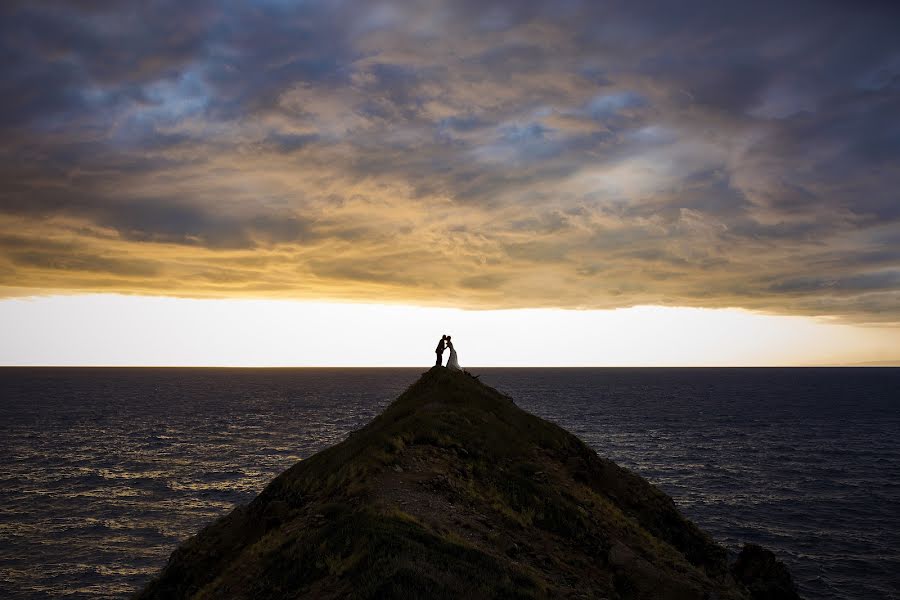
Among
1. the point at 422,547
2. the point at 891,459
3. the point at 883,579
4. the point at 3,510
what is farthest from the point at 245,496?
the point at 891,459

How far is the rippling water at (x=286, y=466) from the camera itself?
1812 inches

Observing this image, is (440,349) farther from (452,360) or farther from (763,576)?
(763,576)

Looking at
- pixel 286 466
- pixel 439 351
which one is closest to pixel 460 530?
pixel 439 351

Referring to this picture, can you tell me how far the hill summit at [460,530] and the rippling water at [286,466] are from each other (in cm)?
2120

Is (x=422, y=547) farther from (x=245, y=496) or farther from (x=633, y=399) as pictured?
(x=633, y=399)

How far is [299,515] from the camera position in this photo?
22.3 metres

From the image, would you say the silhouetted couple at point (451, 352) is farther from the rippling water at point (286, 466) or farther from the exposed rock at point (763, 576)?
the rippling water at point (286, 466)

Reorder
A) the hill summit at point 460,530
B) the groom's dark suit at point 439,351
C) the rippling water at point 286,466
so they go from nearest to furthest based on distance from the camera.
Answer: the hill summit at point 460,530
the groom's dark suit at point 439,351
the rippling water at point 286,466

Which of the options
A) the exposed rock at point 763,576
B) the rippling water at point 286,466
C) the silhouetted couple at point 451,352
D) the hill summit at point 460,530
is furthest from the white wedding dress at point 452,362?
the rippling water at point 286,466

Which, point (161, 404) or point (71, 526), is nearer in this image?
point (71, 526)

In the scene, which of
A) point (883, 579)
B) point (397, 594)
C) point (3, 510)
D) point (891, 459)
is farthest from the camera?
point (891, 459)

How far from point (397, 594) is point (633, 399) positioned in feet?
625

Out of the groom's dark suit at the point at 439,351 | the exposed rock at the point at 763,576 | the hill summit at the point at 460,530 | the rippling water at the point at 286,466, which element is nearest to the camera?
the hill summit at the point at 460,530

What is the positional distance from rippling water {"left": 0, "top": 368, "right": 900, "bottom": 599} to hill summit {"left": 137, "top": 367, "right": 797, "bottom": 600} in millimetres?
21197
